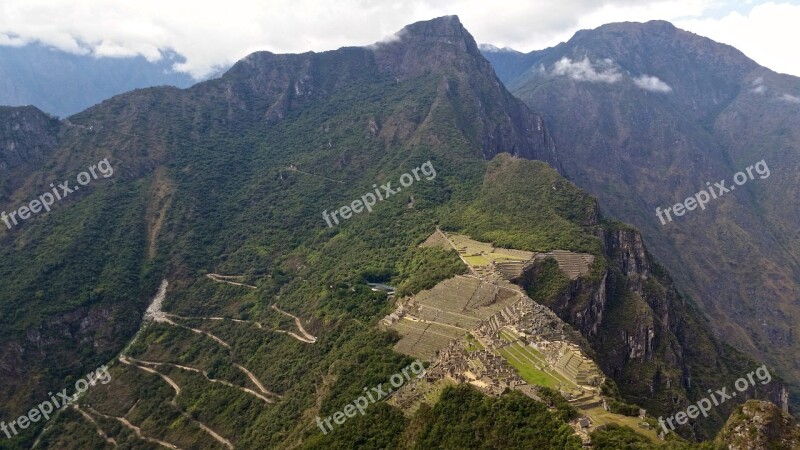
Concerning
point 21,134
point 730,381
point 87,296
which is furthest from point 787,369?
point 21,134

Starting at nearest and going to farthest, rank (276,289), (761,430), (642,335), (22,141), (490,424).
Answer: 1. (761,430)
2. (490,424)
3. (642,335)
4. (276,289)
5. (22,141)

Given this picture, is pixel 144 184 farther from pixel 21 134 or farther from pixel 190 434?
pixel 190 434

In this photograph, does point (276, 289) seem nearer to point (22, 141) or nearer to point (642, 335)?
point (642, 335)

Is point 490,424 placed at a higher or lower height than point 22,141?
lower

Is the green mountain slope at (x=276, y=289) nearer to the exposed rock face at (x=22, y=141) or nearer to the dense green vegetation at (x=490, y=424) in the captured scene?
the dense green vegetation at (x=490, y=424)

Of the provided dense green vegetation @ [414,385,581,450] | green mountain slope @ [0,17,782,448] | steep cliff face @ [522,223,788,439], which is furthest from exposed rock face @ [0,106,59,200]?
dense green vegetation @ [414,385,581,450]

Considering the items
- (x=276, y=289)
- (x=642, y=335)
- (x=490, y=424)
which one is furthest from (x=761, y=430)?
(x=276, y=289)

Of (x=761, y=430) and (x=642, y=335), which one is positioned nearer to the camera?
(x=761, y=430)
